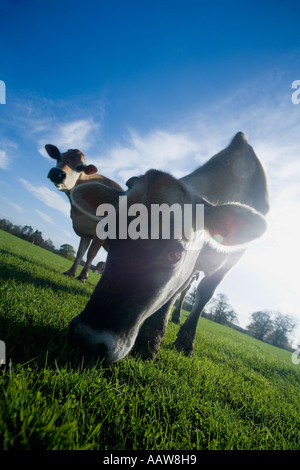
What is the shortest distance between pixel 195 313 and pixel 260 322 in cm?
7654

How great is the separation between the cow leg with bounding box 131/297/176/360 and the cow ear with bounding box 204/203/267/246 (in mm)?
1146

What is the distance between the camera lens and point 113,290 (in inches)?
74.9

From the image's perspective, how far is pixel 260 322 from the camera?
Answer: 6819 centimetres

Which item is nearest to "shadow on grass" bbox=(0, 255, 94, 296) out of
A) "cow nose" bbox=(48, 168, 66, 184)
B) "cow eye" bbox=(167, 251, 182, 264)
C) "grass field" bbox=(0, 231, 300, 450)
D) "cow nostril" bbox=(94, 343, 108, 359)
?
"grass field" bbox=(0, 231, 300, 450)

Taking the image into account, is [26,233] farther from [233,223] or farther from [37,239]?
[233,223]

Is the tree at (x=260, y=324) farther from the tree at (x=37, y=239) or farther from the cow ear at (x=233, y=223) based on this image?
the cow ear at (x=233, y=223)

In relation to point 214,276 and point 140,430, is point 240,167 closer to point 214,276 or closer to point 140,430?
point 214,276

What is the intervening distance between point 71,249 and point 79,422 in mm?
62062

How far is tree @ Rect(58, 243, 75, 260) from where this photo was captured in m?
53.9

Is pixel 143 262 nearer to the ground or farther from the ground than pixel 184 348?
farther from the ground

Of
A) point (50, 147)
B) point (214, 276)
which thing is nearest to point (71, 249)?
point (50, 147)

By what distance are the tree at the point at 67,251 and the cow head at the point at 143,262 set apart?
53717 millimetres
